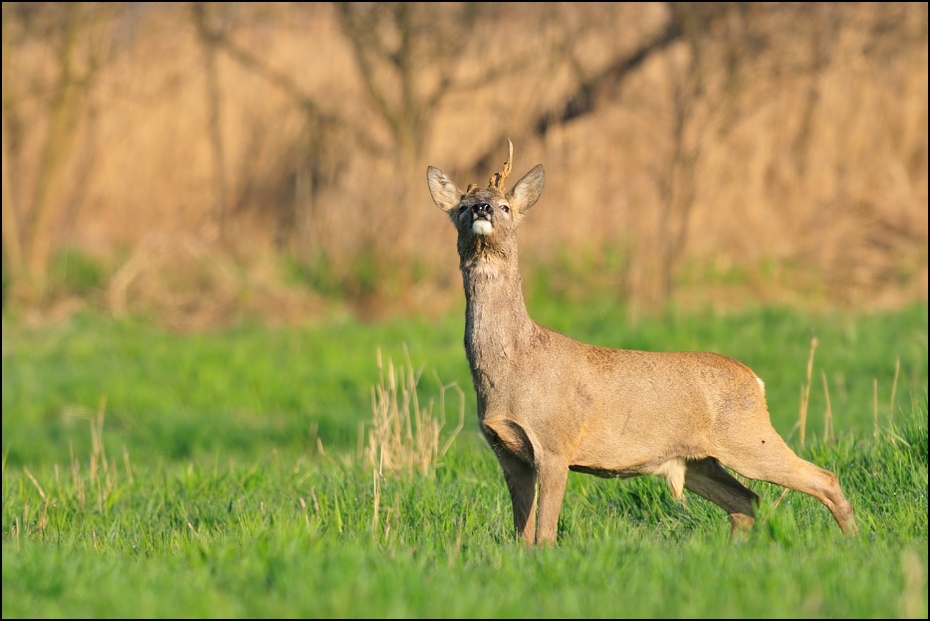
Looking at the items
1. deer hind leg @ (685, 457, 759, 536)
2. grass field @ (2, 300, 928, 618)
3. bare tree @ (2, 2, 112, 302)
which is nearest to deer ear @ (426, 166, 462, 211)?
grass field @ (2, 300, 928, 618)

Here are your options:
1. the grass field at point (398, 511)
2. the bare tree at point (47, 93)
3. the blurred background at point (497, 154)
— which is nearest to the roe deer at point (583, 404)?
the grass field at point (398, 511)

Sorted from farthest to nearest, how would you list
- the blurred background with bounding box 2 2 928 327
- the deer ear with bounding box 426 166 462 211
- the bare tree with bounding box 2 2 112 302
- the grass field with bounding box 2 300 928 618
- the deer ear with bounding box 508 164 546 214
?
the bare tree with bounding box 2 2 112 302 → the blurred background with bounding box 2 2 928 327 → the deer ear with bounding box 426 166 462 211 → the deer ear with bounding box 508 164 546 214 → the grass field with bounding box 2 300 928 618

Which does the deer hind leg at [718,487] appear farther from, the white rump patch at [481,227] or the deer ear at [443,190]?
the deer ear at [443,190]

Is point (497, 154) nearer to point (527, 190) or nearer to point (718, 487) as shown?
point (527, 190)

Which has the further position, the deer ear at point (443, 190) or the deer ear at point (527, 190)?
the deer ear at point (443, 190)

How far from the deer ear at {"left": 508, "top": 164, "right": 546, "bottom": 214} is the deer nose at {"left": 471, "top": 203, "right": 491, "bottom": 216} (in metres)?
0.42

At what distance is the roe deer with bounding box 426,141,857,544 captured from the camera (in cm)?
629

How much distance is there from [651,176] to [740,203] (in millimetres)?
1698

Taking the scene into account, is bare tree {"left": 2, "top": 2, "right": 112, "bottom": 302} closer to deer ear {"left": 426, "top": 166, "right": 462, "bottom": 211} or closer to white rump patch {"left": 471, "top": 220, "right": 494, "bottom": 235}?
deer ear {"left": 426, "top": 166, "right": 462, "bottom": 211}

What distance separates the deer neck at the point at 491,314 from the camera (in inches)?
253

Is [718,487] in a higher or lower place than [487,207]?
lower

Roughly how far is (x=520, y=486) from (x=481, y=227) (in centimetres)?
129

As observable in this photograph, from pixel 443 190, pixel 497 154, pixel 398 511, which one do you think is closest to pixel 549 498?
pixel 398 511

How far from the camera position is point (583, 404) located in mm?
6355
